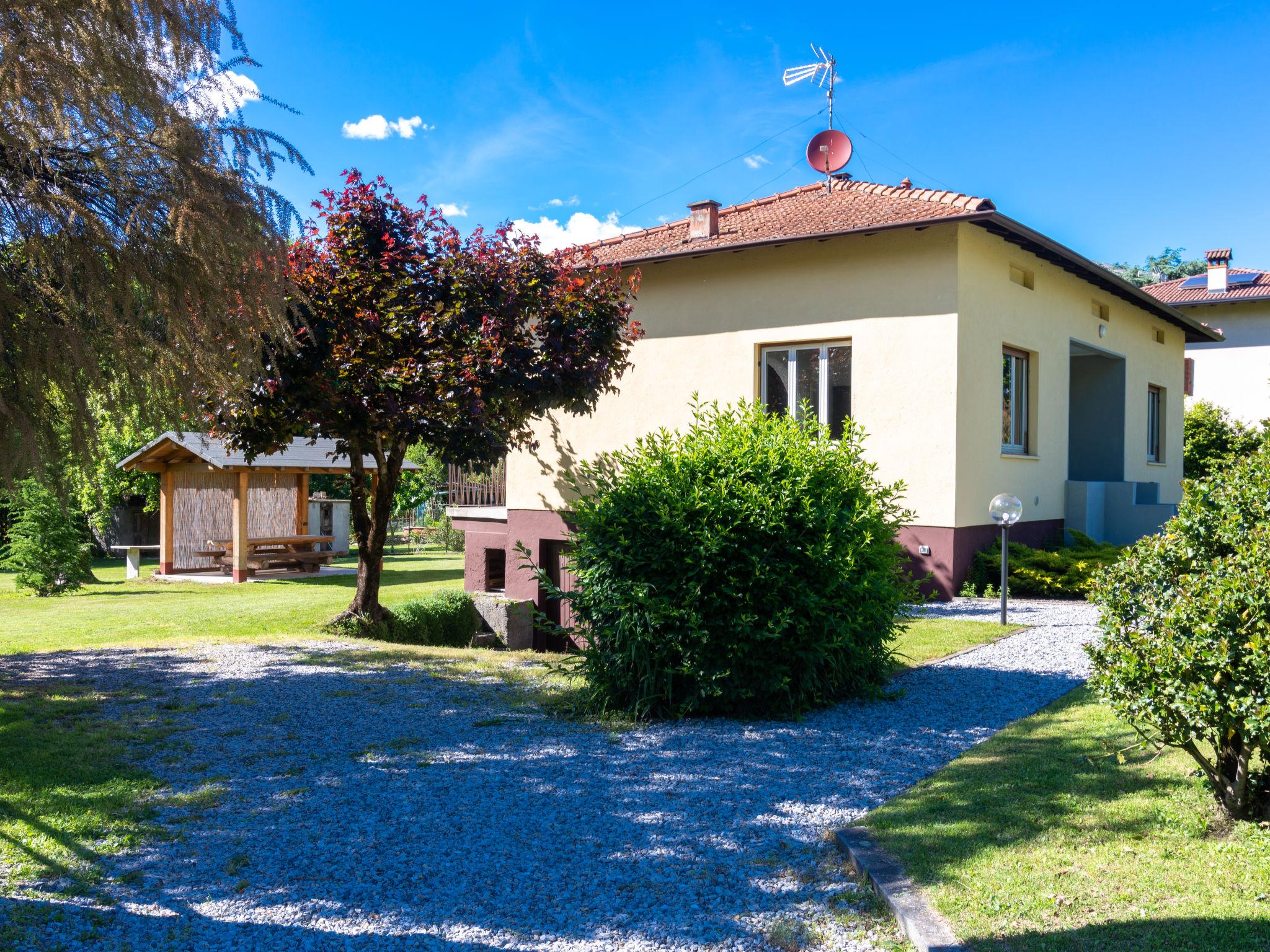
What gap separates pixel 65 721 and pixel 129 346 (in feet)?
8.41

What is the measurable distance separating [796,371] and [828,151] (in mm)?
4663

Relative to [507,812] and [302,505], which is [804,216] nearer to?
[507,812]

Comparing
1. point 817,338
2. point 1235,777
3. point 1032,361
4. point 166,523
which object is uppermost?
point 817,338

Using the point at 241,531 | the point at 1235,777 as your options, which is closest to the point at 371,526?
the point at 1235,777

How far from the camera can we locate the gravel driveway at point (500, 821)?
340 centimetres

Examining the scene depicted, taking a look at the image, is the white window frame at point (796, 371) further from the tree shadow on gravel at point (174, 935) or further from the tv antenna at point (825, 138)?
the tree shadow on gravel at point (174, 935)

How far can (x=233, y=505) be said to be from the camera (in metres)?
25.3

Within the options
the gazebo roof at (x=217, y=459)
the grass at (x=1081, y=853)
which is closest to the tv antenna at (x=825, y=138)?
the gazebo roof at (x=217, y=459)

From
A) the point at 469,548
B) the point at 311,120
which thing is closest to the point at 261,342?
the point at 311,120

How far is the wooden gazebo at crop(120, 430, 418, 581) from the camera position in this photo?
21.9m

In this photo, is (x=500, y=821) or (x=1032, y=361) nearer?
(x=500, y=821)

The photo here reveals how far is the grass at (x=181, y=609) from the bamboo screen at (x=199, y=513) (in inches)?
40.1

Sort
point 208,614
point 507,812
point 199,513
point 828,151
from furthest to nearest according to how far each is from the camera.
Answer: point 199,513, point 828,151, point 208,614, point 507,812

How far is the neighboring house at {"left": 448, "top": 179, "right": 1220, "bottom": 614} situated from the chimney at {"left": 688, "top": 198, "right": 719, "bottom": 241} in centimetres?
3
